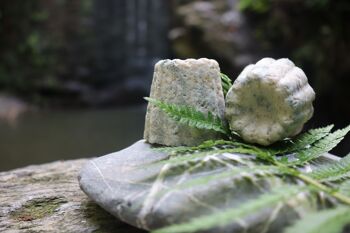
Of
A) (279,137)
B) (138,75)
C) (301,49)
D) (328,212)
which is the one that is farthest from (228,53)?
(328,212)

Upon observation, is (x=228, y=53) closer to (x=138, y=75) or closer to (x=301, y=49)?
(x=301, y=49)

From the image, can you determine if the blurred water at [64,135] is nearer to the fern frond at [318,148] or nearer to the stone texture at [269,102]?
the stone texture at [269,102]

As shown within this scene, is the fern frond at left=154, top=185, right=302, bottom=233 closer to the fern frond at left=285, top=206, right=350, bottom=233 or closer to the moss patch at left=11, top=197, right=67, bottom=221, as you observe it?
the fern frond at left=285, top=206, right=350, bottom=233

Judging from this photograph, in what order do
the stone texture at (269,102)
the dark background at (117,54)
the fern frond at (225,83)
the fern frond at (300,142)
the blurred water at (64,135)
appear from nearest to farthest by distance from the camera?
the stone texture at (269,102) → the fern frond at (300,142) → the fern frond at (225,83) → the blurred water at (64,135) → the dark background at (117,54)

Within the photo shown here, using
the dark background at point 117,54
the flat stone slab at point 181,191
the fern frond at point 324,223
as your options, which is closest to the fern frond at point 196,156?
the flat stone slab at point 181,191

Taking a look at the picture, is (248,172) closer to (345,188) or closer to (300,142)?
(345,188)

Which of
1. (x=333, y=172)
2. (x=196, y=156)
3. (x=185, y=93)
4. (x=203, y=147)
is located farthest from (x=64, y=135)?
(x=333, y=172)
